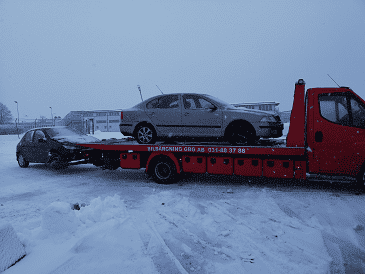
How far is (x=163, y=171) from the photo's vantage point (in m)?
6.74

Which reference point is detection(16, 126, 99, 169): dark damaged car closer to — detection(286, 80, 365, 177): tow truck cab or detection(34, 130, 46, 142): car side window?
detection(34, 130, 46, 142): car side window

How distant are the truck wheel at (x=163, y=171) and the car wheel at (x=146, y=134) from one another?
0.58 m

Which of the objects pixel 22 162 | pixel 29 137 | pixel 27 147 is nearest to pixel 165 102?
pixel 29 137

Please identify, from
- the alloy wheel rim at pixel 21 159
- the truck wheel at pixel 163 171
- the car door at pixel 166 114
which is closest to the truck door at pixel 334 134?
the car door at pixel 166 114

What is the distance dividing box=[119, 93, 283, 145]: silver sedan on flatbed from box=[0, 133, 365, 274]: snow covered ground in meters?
1.29

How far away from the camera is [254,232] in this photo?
3.68 m

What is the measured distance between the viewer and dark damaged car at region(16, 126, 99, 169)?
26.7 feet

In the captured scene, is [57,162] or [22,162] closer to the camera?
[57,162]

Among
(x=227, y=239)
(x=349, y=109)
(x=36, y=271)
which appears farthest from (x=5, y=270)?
(x=349, y=109)

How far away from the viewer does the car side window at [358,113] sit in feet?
17.1

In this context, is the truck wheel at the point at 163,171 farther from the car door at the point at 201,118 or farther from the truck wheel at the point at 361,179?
the truck wheel at the point at 361,179

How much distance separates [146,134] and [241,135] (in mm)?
2445

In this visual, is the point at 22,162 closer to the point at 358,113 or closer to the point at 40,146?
the point at 40,146

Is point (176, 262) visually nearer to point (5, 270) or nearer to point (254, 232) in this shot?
point (254, 232)
